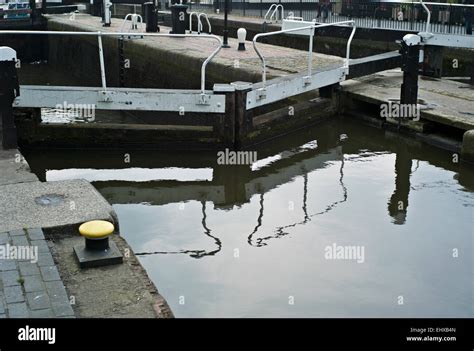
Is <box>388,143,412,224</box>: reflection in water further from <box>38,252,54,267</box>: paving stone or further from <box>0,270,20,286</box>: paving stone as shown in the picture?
<box>0,270,20,286</box>: paving stone

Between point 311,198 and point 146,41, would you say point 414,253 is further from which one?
point 146,41

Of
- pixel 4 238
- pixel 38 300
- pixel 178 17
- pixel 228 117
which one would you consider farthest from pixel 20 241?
pixel 178 17

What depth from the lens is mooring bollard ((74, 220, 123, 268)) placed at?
5852 millimetres

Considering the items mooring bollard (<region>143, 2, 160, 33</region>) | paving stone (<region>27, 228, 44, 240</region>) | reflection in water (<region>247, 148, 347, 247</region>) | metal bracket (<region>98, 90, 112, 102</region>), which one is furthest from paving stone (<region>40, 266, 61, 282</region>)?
mooring bollard (<region>143, 2, 160, 33</region>)

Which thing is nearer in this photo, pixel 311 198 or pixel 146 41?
pixel 311 198

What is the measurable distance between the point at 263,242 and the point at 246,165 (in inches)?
115

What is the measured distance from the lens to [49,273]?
555 centimetres

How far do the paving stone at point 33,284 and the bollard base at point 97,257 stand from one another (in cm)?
47

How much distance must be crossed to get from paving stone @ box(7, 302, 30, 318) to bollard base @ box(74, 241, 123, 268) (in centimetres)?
90

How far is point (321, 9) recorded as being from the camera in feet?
69.8

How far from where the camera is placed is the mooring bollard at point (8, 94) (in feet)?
30.0
